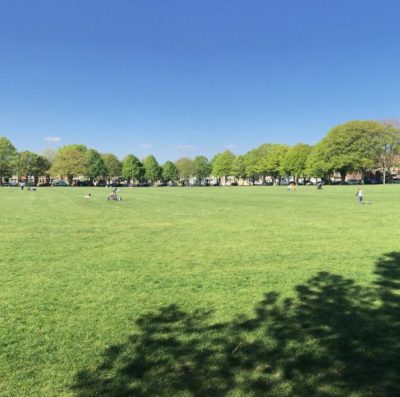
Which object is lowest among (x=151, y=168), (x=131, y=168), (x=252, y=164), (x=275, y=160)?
(x=131, y=168)

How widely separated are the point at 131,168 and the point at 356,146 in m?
79.4

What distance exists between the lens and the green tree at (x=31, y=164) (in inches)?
4946

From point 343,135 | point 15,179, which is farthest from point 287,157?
point 15,179

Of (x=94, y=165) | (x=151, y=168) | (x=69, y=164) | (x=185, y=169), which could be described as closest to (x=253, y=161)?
(x=185, y=169)

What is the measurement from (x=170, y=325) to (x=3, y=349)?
239 cm

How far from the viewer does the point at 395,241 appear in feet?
45.3

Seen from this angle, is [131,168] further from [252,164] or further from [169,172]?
[252,164]

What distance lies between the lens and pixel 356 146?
3900 inches

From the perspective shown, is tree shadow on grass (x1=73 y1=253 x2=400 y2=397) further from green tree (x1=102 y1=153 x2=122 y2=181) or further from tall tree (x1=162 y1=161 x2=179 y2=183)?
tall tree (x1=162 y1=161 x2=179 y2=183)

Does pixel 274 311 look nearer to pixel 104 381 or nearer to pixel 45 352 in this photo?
pixel 104 381

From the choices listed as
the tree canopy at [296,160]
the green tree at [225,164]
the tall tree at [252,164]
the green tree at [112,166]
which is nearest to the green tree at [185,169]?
the green tree at [225,164]

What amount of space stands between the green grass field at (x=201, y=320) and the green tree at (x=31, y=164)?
123m

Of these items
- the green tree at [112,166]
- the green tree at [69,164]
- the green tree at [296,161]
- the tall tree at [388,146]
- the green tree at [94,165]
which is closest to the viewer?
the tall tree at [388,146]

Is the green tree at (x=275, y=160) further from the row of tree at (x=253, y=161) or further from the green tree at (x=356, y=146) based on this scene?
the green tree at (x=356, y=146)
